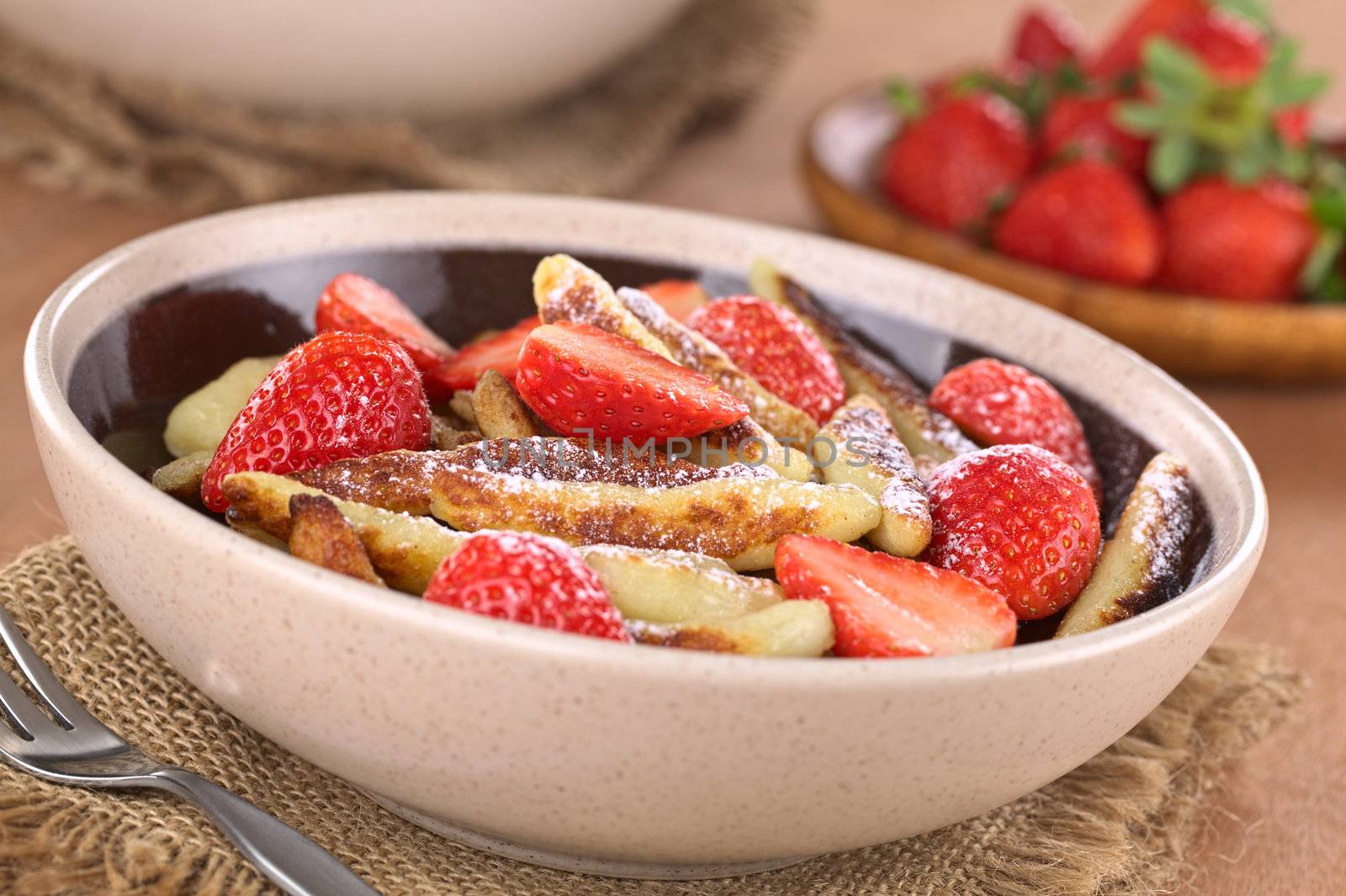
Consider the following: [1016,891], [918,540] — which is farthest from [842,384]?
[1016,891]

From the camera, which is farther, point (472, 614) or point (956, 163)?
point (956, 163)

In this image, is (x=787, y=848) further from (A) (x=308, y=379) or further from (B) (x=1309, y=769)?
(B) (x=1309, y=769)

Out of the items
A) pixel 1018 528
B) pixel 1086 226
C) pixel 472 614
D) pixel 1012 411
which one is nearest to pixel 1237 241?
pixel 1086 226

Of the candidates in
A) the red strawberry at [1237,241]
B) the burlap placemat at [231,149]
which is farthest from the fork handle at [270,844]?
the red strawberry at [1237,241]

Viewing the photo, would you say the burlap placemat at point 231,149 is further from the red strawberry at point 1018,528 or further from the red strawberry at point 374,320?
the red strawberry at point 1018,528

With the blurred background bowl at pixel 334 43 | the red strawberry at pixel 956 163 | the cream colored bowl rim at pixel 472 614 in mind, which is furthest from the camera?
the red strawberry at pixel 956 163

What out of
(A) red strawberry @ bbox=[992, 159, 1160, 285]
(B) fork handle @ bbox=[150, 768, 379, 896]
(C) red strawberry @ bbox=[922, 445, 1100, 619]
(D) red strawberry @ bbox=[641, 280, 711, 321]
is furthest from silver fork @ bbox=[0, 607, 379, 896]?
(A) red strawberry @ bbox=[992, 159, 1160, 285]

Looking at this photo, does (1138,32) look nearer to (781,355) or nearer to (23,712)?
(781,355)
